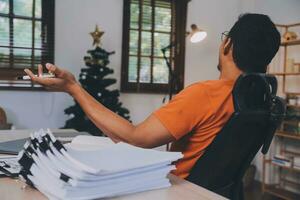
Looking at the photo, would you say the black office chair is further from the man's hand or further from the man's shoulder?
the man's hand

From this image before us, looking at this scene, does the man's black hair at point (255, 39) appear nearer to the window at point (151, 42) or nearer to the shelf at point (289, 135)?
the shelf at point (289, 135)

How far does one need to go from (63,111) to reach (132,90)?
81 centimetres

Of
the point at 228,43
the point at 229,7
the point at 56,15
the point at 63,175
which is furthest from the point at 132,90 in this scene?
the point at 63,175

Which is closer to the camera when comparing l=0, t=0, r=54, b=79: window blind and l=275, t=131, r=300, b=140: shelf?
l=0, t=0, r=54, b=79: window blind

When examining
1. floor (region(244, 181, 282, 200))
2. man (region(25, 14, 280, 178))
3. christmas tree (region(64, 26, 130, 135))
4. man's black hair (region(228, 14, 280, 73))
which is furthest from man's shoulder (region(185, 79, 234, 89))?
floor (region(244, 181, 282, 200))

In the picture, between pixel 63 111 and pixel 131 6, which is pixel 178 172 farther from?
pixel 131 6

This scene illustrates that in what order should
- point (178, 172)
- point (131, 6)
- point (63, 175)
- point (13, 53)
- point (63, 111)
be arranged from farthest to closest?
point (131, 6)
point (63, 111)
point (13, 53)
point (178, 172)
point (63, 175)

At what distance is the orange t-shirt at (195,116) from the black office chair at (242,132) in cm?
10

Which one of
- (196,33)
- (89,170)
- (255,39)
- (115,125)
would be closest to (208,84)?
(255,39)

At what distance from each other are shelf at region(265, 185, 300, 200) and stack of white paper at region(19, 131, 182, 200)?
3231 millimetres

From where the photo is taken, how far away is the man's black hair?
1171 millimetres

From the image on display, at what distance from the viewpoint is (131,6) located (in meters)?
4.09

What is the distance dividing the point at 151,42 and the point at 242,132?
10.8 feet

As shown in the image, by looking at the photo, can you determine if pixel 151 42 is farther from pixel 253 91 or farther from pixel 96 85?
pixel 253 91
